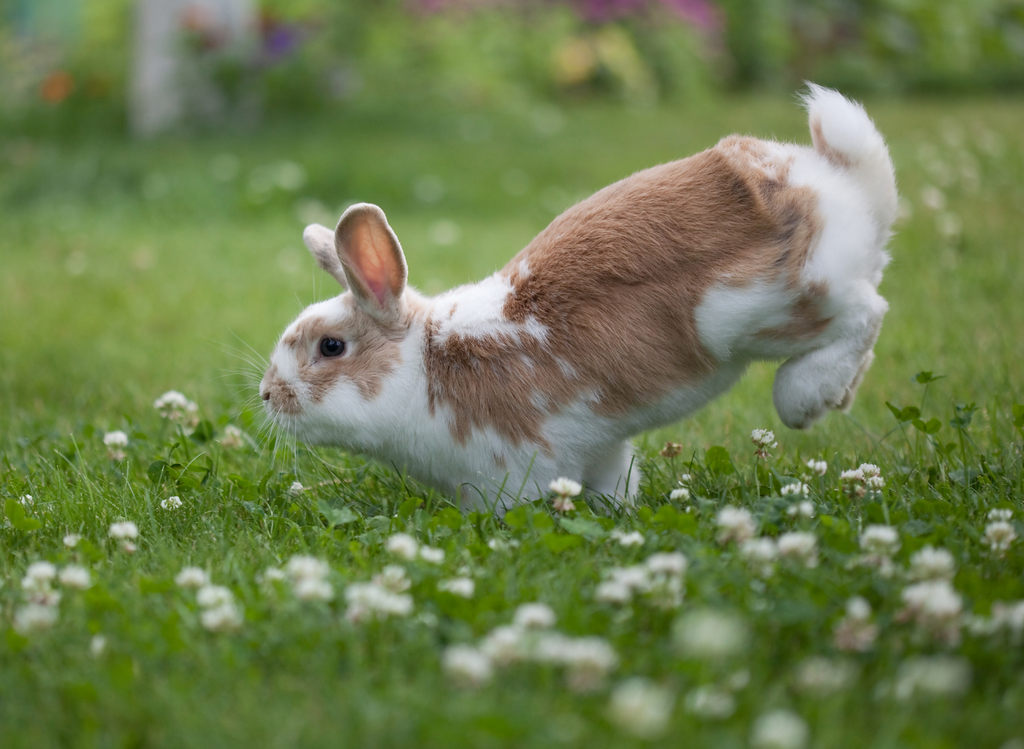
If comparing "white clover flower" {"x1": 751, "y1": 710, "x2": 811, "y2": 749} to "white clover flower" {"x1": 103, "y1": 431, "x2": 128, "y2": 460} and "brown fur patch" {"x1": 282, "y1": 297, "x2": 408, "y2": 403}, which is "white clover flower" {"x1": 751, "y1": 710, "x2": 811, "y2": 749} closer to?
"brown fur patch" {"x1": 282, "y1": 297, "x2": 408, "y2": 403}

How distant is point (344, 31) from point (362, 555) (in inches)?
344

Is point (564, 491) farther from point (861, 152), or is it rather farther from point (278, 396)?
point (861, 152)

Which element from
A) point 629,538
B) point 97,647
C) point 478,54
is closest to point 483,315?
point 629,538

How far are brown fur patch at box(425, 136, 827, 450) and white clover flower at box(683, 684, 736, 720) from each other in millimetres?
1155

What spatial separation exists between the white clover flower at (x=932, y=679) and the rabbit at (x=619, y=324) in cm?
114

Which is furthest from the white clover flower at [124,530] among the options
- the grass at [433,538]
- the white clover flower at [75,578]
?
the white clover flower at [75,578]

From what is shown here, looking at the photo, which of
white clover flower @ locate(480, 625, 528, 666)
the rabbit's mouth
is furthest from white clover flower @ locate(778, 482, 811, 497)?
the rabbit's mouth

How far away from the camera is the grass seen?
1640mm

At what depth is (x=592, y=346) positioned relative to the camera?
2.71 meters

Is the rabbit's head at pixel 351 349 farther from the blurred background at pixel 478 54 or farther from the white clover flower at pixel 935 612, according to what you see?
the blurred background at pixel 478 54

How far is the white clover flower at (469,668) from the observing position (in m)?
1.62

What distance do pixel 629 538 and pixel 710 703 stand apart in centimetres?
66

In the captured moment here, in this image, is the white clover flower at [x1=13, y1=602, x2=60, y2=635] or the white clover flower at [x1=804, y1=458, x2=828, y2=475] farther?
the white clover flower at [x1=804, y1=458, x2=828, y2=475]

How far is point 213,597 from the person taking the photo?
1.99 m
